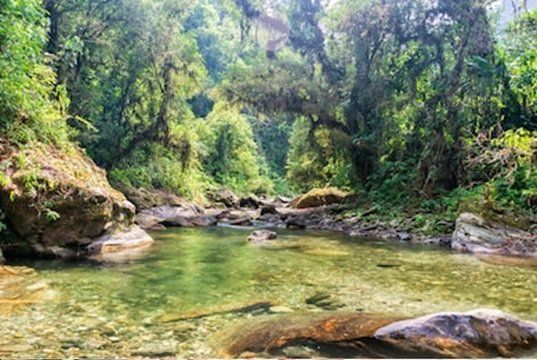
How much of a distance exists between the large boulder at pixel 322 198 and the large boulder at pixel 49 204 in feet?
42.8

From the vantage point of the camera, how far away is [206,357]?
382 centimetres

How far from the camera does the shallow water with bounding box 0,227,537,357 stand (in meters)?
4.20

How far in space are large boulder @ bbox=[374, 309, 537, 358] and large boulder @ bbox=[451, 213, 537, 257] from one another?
688 cm

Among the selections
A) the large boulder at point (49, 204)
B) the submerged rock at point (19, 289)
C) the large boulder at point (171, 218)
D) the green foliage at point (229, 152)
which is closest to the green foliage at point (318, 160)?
the green foliage at point (229, 152)

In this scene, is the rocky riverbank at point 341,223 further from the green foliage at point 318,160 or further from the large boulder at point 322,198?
the green foliage at point 318,160

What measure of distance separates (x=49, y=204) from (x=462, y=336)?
7.21m

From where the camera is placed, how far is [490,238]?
438 inches

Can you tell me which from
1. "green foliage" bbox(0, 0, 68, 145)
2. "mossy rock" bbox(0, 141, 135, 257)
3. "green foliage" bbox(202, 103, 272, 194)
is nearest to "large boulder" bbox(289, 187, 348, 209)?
"green foliage" bbox(202, 103, 272, 194)

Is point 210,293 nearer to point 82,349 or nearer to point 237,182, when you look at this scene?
point 82,349

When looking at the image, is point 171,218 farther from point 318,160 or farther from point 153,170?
point 318,160

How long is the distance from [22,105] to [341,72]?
14905mm

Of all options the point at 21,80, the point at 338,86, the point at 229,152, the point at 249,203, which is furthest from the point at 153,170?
the point at 229,152

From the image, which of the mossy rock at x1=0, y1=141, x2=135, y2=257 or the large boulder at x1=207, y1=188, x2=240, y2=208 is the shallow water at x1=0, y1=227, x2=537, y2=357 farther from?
the large boulder at x1=207, y1=188, x2=240, y2=208

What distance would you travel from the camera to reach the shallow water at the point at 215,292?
4199mm
